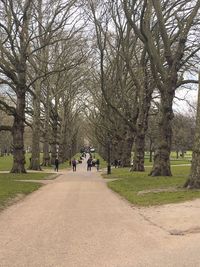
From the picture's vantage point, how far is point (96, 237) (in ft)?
34.5

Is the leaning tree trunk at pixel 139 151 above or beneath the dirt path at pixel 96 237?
above

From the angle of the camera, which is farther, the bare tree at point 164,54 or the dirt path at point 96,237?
the bare tree at point 164,54

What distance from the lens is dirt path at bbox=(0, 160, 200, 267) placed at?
8273 millimetres

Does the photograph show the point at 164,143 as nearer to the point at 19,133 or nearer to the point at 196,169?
the point at 19,133

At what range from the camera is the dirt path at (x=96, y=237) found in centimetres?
827

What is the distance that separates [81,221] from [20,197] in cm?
Answer: 826

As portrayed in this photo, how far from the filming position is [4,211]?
15578 mm

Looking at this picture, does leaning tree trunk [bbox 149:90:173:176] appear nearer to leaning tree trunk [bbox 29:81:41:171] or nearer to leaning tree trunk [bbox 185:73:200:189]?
leaning tree trunk [bbox 185:73:200:189]

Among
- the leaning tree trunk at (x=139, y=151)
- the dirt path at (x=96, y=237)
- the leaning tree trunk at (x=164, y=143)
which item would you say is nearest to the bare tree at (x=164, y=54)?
the leaning tree trunk at (x=164, y=143)

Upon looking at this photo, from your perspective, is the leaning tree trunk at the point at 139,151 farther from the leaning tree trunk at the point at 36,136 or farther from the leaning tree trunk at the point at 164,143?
the leaning tree trunk at the point at 36,136

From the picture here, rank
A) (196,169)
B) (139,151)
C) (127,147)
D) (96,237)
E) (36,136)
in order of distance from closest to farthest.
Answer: (96,237), (196,169), (139,151), (36,136), (127,147)

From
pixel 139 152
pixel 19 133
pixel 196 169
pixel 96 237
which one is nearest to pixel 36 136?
pixel 19 133

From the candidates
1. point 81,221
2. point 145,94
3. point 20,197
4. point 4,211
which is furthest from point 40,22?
point 81,221

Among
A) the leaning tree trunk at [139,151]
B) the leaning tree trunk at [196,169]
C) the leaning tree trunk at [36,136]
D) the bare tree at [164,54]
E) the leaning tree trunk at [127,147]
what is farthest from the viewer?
the leaning tree trunk at [127,147]
